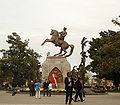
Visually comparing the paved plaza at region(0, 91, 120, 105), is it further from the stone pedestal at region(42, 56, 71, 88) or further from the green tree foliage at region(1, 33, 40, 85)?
the green tree foliage at region(1, 33, 40, 85)

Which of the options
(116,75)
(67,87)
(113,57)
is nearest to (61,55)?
(113,57)

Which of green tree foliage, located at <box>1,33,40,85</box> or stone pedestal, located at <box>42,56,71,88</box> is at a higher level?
green tree foliage, located at <box>1,33,40,85</box>

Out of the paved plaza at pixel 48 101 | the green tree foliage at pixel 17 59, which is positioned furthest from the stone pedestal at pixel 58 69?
the green tree foliage at pixel 17 59

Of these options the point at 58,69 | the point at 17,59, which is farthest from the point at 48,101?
the point at 17,59

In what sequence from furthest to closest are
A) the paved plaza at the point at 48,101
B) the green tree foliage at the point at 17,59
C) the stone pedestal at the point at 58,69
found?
the green tree foliage at the point at 17,59 → the stone pedestal at the point at 58,69 → the paved plaza at the point at 48,101

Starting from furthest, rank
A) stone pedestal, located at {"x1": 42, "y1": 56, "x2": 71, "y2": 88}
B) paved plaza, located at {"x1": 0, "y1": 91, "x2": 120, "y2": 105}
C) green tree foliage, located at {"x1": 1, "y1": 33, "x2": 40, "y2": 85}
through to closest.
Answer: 1. green tree foliage, located at {"x1": 1, "y1": 33, "x2": 40, "y2": 85}
2. stone pedestal, located at {"x1": 42, "y1": 56, "x2": 71, "y2": 88}
3. paved plaza, located at {"x1": 0, "y1": 91, "x2": 120, "y2": 105}

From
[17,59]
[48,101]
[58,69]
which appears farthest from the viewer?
[17,59]

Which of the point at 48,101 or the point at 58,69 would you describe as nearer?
the point at 48,101

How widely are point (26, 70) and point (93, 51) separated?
15916 mm

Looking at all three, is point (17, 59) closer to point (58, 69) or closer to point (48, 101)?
point (58, 69)

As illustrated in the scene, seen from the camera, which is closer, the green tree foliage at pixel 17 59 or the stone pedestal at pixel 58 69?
the stone pedestal at pixel 58 69

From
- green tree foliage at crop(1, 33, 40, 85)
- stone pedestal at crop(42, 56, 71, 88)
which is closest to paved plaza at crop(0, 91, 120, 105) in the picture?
stone pedestal at crop(42, 56, 71, 88)

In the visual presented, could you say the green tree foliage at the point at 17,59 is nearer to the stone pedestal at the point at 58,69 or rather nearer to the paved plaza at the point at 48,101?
the stone pedestal at the point at 58,69

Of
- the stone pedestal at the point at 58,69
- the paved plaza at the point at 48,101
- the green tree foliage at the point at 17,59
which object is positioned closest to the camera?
the paved plaza at the point at 48,101
